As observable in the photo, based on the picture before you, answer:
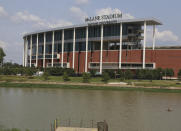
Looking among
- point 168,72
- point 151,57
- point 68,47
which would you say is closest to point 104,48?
point 68,47

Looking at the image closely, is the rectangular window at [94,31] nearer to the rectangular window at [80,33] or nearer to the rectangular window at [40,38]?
the rectangular window at [80,33]

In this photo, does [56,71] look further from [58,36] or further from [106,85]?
[106,85]

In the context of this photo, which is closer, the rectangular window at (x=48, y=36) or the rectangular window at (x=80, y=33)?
the rectangular window at (x=80, y=33)

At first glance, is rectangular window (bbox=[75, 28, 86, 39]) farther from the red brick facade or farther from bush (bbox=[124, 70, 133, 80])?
bush (bbox=[124, 70, 133, 80])

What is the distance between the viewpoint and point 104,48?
11712cm

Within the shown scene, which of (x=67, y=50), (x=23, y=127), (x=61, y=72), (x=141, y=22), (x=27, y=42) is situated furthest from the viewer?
(x=27, y=42)

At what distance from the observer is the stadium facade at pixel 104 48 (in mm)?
98812

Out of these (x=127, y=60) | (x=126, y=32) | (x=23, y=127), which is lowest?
(x=23, y=127)

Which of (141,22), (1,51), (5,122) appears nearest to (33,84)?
(141,22)

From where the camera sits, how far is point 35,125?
29.8 meters

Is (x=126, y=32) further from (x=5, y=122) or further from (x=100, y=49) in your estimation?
(x=5, y=122)

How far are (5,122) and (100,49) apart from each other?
87400 millimetres

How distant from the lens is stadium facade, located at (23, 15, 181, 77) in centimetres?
9881

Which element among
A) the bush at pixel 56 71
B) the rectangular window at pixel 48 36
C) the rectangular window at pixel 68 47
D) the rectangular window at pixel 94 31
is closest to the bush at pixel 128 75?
the rectangular window at pixel 94 31
